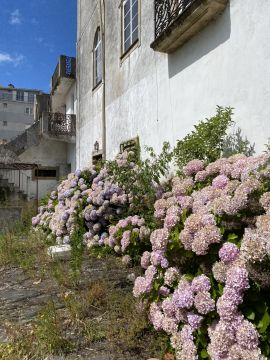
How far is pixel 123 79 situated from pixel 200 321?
320 inches

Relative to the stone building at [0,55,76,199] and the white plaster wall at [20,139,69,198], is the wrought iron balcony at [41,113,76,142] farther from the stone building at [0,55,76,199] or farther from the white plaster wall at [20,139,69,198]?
the white plaster wall at [20,139,69,198]

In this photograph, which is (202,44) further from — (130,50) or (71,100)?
(71,100)

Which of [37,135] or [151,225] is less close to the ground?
[37,135]

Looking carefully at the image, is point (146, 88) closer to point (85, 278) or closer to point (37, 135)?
point (85, 278)

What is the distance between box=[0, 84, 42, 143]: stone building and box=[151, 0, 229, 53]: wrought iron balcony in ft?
158

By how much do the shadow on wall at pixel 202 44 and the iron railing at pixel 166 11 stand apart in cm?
55

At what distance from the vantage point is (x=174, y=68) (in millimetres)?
7062

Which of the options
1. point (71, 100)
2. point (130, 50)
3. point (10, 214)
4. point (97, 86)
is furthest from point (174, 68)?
point (71, 100)

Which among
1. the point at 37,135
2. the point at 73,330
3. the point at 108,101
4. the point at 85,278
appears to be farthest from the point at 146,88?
the point at 37,135

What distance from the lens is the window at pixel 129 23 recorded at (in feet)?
29.8

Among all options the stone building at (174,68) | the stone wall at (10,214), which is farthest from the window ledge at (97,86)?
the stone wall at (10,214)

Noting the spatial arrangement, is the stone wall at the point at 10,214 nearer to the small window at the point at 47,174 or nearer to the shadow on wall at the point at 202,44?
the shadow on wall at the point at 202,44

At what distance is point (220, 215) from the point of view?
279 cm

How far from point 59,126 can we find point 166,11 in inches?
425
